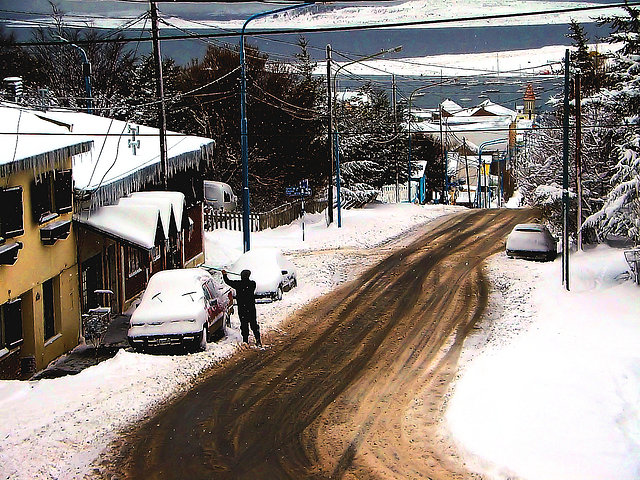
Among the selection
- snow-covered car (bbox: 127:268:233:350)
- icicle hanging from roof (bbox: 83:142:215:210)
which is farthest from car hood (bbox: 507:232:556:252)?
snow-covered car (bbox: 127:268:233:350)

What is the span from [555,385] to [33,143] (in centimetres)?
1227

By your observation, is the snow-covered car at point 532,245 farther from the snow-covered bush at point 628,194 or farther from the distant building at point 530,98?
the distant building at point 530,98

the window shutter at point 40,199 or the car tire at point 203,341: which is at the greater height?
the window shutter at point 40,199

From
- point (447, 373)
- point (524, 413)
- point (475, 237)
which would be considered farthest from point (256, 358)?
point (475, 237)

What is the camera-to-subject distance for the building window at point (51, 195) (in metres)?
18.9

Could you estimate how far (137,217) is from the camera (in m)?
22.6

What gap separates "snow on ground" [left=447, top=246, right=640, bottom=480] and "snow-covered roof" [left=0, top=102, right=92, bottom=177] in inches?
388

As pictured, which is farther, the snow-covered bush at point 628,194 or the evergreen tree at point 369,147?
the evergreen tree at point 369,147

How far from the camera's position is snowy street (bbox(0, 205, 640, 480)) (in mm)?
11070

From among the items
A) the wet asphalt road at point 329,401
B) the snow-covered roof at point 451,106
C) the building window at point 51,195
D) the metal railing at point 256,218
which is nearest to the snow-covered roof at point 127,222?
the building window at point 51,195

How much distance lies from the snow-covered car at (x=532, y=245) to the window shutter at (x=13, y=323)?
19.8 m

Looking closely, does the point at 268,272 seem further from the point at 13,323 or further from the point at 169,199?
the point at 13,323

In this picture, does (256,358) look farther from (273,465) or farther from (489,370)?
(273,465)

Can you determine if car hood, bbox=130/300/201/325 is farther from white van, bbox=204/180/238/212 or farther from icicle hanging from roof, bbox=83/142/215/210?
white van, bbox=204/180/238/212
